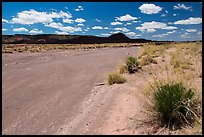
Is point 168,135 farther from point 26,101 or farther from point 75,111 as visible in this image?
point 26,101

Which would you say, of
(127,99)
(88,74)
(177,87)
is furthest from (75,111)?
(88,74)

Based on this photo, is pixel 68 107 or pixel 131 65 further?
pixel 131 65

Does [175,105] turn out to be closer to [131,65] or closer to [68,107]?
[68,107]

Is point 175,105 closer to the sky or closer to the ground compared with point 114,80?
closer to the sky

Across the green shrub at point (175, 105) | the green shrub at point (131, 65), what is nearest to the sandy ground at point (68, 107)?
the green shrub at point (175, 105)

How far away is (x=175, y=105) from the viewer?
20.3 feet

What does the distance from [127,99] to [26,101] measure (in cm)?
297

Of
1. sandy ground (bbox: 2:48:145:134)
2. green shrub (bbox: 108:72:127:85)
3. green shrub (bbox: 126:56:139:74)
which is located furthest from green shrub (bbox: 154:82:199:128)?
green shrub (bbox: 126:56:139:74)

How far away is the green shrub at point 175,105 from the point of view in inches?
241

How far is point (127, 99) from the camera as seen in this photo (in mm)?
8672

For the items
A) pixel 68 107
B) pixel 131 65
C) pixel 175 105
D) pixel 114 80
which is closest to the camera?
pixel 175 105

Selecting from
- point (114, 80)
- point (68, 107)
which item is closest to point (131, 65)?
point (114, 80)

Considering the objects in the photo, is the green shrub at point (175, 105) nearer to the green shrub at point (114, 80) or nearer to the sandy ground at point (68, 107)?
the sandy ground at point (68, 107)

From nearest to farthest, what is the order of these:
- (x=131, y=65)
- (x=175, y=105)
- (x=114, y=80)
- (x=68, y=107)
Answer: (x=175, y=105)
(x=68, y=107)
(x=114, y=80)
(x=131, y=65)
